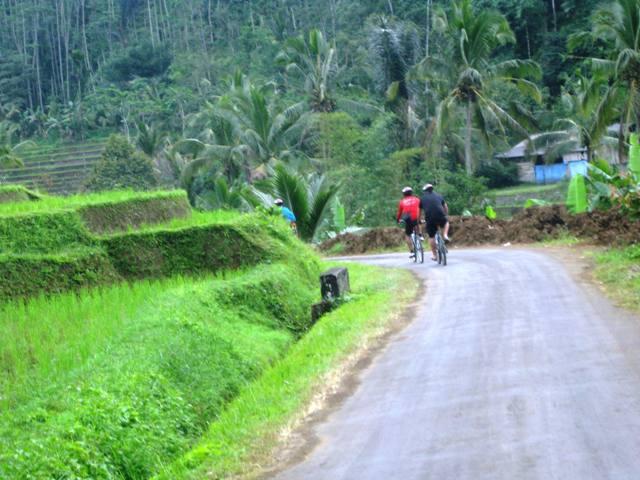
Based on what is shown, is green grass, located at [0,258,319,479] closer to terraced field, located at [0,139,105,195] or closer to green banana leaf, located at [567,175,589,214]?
A: green banana leaf, located at [567,175,589,214]

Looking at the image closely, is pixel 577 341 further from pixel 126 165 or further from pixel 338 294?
pixel 126 165

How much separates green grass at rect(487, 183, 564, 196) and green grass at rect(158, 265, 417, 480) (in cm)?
3682

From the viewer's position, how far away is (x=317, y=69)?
48.5 meters

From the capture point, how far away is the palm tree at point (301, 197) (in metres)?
23.5

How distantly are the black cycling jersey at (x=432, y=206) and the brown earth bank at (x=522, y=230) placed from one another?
344 cm

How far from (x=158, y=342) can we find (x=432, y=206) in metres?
10.4

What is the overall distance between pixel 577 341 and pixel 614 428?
3.27 meters

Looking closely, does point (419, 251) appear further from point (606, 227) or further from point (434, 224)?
point (606, 227)

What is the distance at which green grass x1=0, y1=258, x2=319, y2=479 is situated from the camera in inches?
283

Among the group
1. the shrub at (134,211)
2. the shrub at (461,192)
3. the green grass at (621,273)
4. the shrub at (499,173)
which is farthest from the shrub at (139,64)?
the green grass at (621,273)

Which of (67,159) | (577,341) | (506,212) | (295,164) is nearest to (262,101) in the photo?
(295,164)

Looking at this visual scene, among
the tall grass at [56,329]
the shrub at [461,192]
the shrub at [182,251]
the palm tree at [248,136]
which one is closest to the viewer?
the tall grass at [56,329]

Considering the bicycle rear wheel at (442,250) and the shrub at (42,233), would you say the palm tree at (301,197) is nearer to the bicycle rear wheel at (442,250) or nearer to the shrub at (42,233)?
the bicycle rear wheel at (442,250)

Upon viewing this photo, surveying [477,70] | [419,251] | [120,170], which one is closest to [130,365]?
[419,251]
